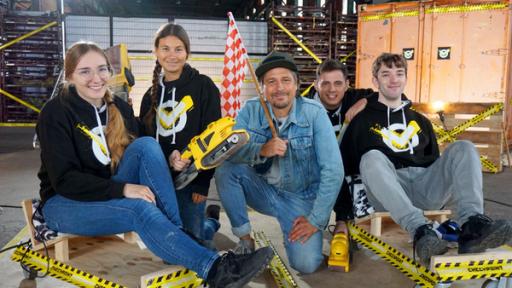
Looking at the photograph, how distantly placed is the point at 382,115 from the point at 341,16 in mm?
10006

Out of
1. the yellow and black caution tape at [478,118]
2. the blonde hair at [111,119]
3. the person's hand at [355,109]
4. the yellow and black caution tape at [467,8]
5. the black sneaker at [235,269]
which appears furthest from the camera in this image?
the yellow and black caution tape at [467,8]

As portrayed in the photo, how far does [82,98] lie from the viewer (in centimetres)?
246

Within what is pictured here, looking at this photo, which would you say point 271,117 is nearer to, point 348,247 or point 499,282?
point 348,247

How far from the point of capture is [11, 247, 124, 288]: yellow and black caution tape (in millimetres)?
2172

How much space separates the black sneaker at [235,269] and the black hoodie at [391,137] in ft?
4.40

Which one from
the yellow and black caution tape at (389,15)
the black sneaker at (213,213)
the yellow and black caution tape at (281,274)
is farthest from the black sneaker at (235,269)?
the yellow and black caution tape at (389,15)

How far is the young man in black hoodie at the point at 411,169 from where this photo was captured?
7.32 feet

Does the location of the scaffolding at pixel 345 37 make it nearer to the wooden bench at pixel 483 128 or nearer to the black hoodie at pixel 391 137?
the wooden bench at pixel 483 128

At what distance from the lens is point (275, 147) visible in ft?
8.86

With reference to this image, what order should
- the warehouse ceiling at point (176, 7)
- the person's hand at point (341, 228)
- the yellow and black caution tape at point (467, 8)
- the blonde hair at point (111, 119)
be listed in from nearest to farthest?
the blonde hair at point (111, 119) → the person's hand at point (341, 228) → the yellow and black caution tape at point (467, 8) → the warehouse ceiling at point (176, 7)

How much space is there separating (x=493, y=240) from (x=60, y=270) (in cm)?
218

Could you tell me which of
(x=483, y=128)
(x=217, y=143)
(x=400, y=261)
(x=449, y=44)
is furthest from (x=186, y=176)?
(x=449, y=44)

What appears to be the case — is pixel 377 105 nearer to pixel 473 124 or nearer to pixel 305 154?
pixel 305 154

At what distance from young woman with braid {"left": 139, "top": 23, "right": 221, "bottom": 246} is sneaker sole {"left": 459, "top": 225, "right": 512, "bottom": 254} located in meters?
1.64
